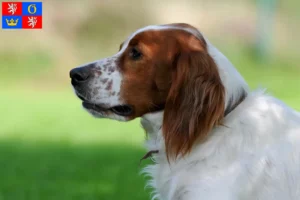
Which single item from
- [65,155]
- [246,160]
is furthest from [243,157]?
[65,155]

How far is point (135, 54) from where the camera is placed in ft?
13.3

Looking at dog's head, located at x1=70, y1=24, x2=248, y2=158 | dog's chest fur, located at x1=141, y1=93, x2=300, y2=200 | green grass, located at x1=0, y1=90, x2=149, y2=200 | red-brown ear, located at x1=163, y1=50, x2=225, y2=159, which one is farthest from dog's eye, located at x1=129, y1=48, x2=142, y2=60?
green grass, located at x1=0, y1=90, x2=149, y2=200

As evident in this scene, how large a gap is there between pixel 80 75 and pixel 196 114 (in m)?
0.78

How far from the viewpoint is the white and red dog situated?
150 inches

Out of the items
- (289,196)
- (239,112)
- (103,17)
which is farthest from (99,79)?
(103,17)

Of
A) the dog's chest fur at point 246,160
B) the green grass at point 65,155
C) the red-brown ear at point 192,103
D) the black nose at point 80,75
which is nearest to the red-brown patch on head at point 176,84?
the red-brown ear at point 192,103

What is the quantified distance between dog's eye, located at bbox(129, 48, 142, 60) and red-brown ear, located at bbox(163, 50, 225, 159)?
0.26 m

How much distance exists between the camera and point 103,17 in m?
14.8

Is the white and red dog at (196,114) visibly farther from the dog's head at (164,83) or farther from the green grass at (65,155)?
the green grass at (65,155)

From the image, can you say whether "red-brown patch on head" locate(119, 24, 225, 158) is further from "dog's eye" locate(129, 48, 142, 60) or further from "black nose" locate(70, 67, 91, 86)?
"black nose" locate(70, 67, 91, 86)

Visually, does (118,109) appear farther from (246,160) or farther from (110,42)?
(110,42)

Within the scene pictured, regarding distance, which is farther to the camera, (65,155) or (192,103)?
(65,155)

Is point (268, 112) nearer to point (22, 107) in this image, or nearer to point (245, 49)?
point (22, 107)

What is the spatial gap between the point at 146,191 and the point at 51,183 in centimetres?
96
